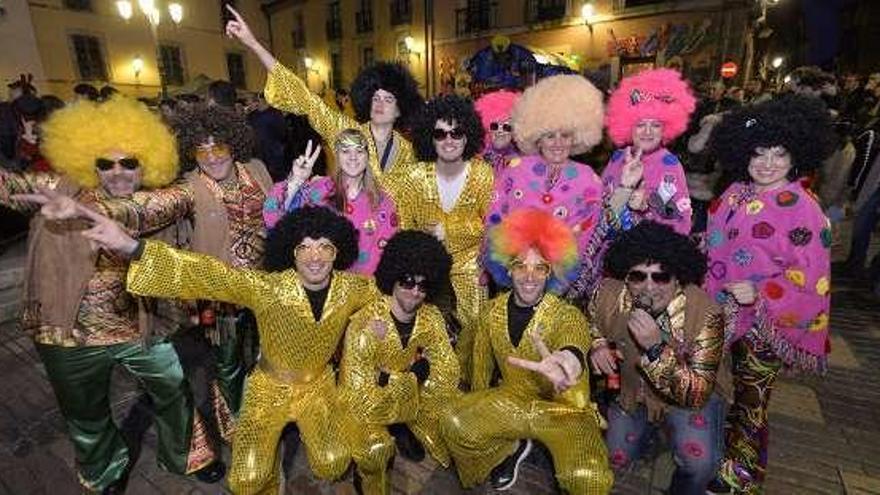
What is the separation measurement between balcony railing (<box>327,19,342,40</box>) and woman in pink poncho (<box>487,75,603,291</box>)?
32587 millimetres

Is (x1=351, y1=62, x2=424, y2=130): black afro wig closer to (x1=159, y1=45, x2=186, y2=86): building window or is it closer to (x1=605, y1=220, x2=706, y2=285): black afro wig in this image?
(x1=605, y1=220, x2=706, y2=285): black afro wig

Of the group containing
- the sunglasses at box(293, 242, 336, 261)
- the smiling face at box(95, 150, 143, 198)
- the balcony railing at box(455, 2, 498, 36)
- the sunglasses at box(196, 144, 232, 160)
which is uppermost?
the balcony railing at box(455, 2, 498, 36)

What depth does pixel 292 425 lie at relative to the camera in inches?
136

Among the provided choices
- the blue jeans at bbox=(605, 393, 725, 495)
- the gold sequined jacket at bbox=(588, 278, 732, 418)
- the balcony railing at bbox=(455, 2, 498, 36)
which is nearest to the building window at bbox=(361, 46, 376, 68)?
the balcony railing at bbox=(455, 2, 498, 36)

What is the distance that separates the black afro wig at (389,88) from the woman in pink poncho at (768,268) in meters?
2.64

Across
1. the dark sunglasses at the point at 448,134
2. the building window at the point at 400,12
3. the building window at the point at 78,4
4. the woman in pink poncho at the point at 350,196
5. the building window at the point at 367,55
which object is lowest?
the woman in pink poncho at the point at 350,196

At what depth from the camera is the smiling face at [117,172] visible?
2.54 metres

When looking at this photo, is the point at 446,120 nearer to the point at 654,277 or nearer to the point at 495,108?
the point at 495,108

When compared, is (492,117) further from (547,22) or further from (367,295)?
(547,22)

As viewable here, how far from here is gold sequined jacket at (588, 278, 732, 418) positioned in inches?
89.4

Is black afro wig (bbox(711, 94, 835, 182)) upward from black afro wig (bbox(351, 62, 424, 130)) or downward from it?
downward

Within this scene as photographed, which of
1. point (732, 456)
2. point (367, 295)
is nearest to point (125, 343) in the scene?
point (367, 295)

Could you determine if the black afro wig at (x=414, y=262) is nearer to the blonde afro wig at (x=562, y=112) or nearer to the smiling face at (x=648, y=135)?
the blonde afro wig at (x=562, y=112)

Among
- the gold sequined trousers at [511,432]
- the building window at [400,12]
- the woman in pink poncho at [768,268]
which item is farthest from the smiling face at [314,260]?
the building window at [400,12]
